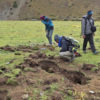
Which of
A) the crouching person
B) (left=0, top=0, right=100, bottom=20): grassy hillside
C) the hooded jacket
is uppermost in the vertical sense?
(left=0, top=0, right=100, bottom=20): grassy hillside

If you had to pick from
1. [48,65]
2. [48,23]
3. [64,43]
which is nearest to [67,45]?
[64,43]

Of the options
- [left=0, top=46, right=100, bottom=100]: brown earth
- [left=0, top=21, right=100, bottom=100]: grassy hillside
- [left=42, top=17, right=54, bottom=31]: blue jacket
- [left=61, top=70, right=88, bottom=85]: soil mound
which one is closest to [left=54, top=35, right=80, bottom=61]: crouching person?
[left=0, top=21, right=100, bottom=100]: grassy hillside

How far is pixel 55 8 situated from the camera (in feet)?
240

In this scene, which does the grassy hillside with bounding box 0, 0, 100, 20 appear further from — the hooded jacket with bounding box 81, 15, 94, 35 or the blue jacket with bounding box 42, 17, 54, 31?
the hooded jacket with bounding box 81, 15, 94, 35

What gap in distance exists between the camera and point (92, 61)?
26.4 ft

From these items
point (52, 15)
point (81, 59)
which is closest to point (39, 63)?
point (81, 59)

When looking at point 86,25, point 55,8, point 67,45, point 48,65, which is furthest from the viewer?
point 55,8

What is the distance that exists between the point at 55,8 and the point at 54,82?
228 feet

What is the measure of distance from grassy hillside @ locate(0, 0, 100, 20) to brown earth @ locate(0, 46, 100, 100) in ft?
186

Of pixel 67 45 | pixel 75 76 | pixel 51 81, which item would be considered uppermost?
pixel 67 45

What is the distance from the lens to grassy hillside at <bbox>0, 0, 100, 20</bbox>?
217 feet

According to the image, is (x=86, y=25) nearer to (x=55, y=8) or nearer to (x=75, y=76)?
(x=75, y=76)

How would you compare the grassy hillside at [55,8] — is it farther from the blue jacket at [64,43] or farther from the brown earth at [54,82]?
the brown earth at [54,82]

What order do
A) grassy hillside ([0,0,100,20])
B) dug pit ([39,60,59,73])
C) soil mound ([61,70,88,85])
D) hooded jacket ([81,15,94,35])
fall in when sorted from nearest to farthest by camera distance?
soil mound ([61,70,88,85]) → dug pit ([39,60,59,73]) → hooded jacket ([81,15,94,35]) → grassy hillside ([0,0,100,20])
